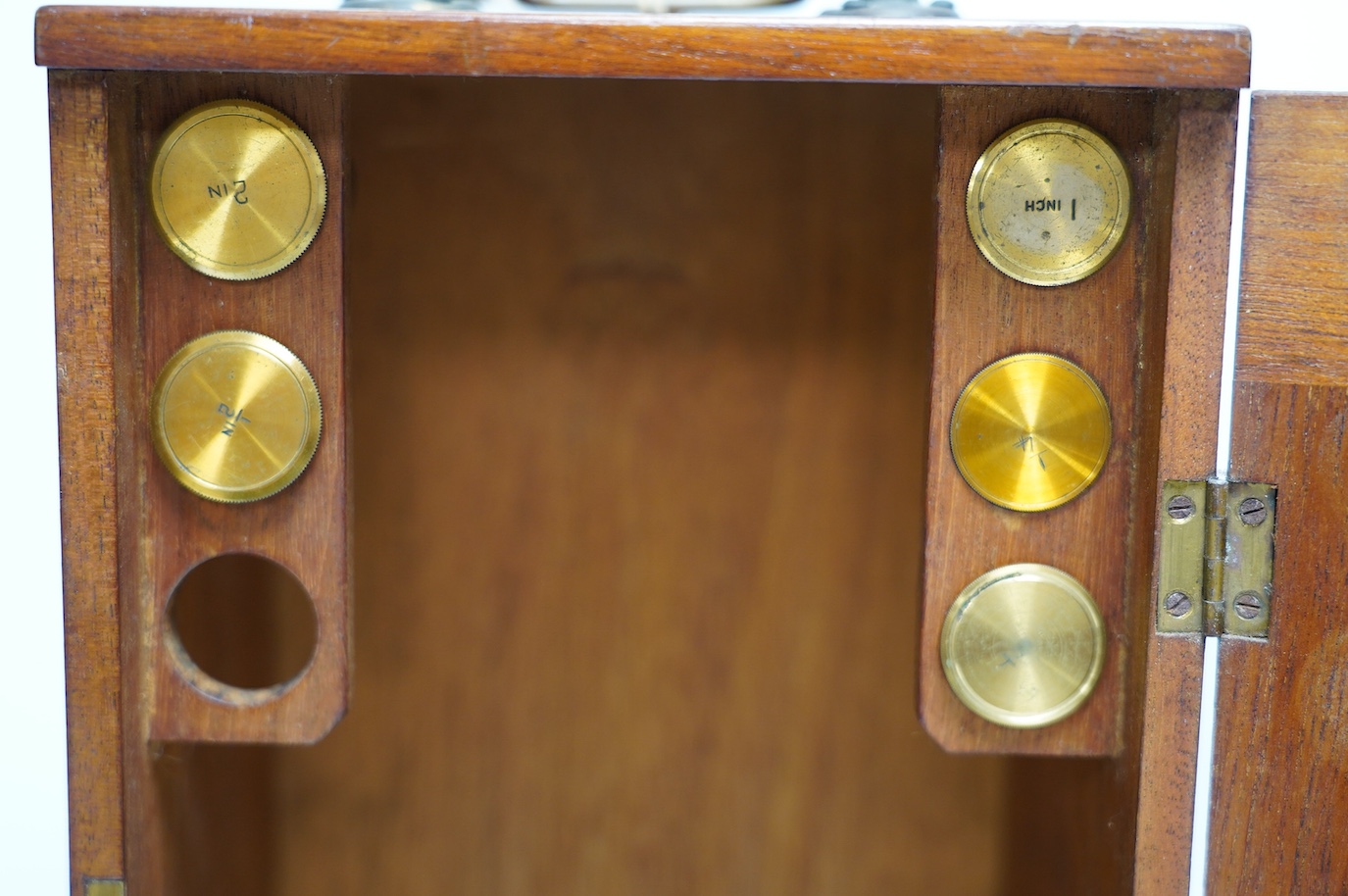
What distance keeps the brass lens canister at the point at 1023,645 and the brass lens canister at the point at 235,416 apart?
38 cm

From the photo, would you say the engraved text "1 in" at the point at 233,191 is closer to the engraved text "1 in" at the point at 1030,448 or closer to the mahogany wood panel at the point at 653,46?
the mahogany wood panel at the point at 653,46

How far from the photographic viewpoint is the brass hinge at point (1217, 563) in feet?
2.27

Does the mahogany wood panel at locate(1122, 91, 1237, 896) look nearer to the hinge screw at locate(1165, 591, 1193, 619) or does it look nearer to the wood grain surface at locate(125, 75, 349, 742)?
the hinge screw at locate(1165, 591, 1193, 619)

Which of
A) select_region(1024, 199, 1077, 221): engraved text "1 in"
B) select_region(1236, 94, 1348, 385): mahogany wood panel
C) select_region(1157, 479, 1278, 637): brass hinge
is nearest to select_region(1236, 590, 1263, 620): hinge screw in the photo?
select_region(1157, 479, 1278, 637): brass hinge

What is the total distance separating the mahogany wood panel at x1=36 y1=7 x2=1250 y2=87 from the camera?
2.10 feet

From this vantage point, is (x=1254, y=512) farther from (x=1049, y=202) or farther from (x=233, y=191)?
(x=233, y=191)

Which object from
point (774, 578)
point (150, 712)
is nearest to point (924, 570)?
point (774, 578)

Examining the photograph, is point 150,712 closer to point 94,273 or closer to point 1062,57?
point 94,273

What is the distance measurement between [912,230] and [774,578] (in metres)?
0.30

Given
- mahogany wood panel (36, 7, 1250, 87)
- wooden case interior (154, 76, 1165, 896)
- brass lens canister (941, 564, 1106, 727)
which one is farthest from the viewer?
wooden case interior (154, 76, 1165, 896)

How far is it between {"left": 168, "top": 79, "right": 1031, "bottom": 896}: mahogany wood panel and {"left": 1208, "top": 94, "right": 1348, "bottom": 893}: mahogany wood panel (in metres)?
0.35

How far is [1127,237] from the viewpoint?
2.38 feet

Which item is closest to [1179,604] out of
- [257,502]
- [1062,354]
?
[1062,354]

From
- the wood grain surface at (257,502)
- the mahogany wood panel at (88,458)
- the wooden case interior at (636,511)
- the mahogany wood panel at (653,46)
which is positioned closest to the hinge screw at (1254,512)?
the mahogany wood panel at (653,46)
